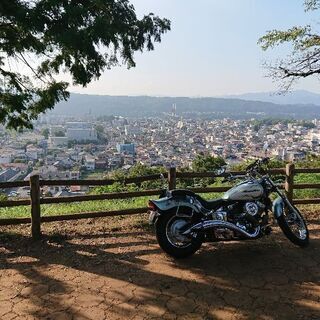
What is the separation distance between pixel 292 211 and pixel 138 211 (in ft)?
8.75

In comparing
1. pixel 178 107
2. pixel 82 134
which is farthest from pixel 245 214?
pixel 178 107

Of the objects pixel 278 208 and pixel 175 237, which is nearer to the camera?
pixel 175 237

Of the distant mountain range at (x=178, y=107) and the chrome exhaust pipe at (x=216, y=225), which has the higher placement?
the distant mountain range at (x=178, y=107)

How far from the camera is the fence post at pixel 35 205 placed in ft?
20.9

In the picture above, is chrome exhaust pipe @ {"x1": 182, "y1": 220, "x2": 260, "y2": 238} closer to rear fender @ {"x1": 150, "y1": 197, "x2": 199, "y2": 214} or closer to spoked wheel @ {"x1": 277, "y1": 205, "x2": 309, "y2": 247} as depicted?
rear fender @ {"x1": 150, "y1": 197, "x2": 199, "y2": 214}

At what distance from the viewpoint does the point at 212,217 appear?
225 inches

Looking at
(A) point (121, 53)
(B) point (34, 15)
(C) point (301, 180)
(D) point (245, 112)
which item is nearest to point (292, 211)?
(A) point (121, 53)

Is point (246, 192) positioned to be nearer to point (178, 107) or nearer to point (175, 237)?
point (175, 237)

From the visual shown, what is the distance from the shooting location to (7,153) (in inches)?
1000

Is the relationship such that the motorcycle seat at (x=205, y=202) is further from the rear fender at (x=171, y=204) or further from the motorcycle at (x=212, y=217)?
the rear fender at (x=171, y=204)

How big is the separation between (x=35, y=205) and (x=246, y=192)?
332 cm

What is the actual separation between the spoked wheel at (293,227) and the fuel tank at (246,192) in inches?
21.2

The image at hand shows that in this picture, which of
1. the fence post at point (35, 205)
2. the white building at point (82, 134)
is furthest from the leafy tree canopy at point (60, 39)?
the white building at point (82, 134)

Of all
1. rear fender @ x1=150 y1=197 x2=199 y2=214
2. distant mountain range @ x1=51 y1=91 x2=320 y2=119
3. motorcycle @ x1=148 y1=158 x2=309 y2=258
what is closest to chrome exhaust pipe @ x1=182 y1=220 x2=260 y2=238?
motorcycle @ x1=148 y1=158 x2=309 y2=258
